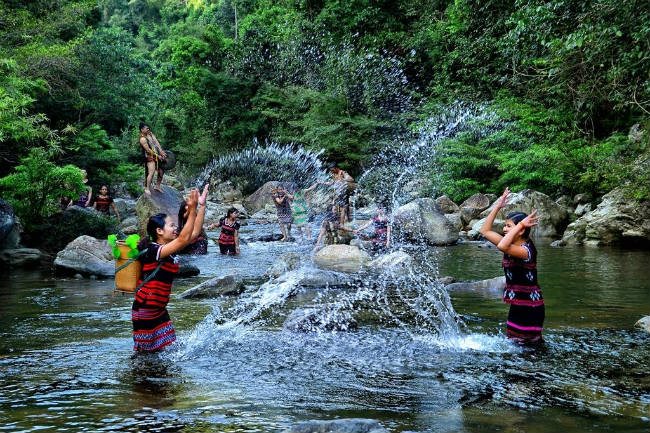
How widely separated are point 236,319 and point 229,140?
32.6m

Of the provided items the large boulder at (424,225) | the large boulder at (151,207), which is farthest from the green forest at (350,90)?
the large boulder at (424,225)

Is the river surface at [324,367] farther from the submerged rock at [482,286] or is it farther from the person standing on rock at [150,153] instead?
the person standing on rock at [150,153]

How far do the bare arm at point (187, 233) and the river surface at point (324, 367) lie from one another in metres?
1.05

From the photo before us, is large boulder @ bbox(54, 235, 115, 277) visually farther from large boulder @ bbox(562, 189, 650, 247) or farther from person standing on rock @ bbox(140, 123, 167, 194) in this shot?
large boulder @ bbox(562, 189, 650, 247)

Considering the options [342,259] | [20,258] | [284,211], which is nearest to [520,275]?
[342,259]

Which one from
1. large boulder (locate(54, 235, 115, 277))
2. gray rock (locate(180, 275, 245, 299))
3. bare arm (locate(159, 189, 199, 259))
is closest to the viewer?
bare arm (locate(159, 189, 199, 259))

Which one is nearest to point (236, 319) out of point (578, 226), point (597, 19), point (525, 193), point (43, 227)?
point (597, 19)

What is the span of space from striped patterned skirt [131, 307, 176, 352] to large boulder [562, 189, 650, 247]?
12.9m

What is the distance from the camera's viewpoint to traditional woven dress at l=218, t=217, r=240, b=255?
16469 mm

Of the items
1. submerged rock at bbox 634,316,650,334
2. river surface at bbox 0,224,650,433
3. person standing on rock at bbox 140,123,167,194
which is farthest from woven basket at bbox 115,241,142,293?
person standing on rock at bbox 140,123,167,194

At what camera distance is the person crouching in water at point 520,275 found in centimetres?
633

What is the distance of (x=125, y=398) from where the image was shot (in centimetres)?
525

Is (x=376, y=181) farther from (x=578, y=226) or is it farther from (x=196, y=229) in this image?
(x=196, y=229)

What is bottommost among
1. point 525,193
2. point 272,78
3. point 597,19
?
point 525,193
